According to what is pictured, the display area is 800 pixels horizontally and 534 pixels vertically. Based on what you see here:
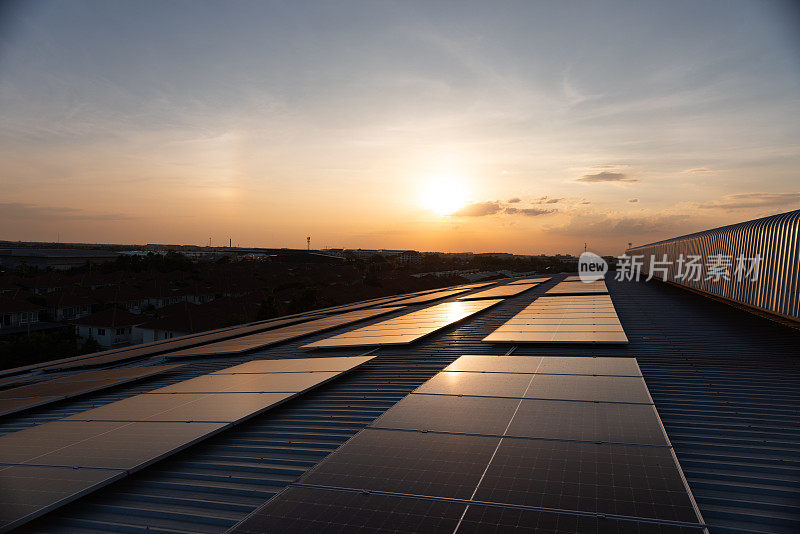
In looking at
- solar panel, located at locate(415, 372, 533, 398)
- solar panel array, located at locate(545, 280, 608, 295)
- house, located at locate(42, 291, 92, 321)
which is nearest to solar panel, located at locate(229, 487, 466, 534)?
solar panel, located at locate(415, 372, 533, 398)

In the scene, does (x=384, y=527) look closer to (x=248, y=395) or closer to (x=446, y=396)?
(x=446, y=396)

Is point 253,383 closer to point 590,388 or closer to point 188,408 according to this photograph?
point 188,408

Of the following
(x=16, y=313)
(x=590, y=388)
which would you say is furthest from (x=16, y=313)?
(x=590, y=388)

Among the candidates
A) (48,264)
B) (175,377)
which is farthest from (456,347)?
(48,264)

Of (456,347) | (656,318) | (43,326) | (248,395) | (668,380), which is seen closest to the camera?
(248,395)

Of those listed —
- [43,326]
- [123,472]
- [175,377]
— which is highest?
[123,472]

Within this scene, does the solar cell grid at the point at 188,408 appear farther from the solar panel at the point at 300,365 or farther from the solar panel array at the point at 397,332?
the solar panel array at the point at 397,332
